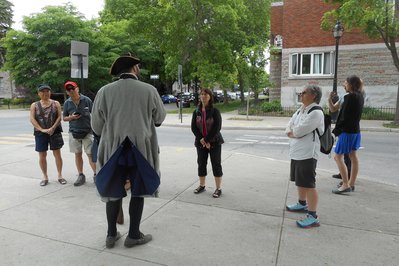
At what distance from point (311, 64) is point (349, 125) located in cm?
1813

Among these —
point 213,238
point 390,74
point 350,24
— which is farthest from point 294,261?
point 390,74

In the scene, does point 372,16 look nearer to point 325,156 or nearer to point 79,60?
point 325,156

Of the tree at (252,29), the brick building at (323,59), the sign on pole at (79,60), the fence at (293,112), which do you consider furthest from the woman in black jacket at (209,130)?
the brick building at (323,59)

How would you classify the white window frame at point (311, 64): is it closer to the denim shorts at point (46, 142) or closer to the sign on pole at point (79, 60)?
the sign on pole at point (79, 60)

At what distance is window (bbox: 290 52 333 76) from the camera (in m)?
22.0

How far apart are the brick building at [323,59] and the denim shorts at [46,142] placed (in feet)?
57.0

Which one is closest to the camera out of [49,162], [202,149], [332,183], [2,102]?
[202,149]

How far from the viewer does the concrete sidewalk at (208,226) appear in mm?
3354

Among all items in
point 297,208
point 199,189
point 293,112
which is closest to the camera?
point 297,208

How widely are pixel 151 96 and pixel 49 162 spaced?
541 cm

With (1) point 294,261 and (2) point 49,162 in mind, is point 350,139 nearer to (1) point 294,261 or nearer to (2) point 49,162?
(1) point 294,261

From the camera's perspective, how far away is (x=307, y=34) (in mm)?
22281

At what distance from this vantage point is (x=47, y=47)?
1261 inches

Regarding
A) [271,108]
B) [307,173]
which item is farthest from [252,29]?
[307,173]
